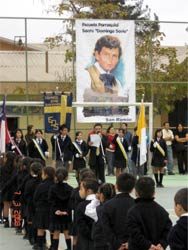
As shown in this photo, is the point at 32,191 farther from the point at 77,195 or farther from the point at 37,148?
the point at 37,148

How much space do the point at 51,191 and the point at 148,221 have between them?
314cm

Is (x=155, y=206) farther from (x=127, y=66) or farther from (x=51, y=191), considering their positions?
(x=127, y=66)

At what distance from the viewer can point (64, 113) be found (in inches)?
687

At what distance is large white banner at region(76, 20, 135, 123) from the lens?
22.5 meters

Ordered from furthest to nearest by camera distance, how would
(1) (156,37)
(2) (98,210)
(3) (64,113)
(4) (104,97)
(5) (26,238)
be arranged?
(1) (156,37) → (4) (104,97) → (3) (64,113) → (5) (26,238) → (2) (98,210)

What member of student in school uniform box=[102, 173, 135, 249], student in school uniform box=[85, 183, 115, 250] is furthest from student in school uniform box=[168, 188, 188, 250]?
student in school uniform box=[85, 183, 115, 250]

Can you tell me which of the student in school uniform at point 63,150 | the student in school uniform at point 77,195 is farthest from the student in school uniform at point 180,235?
the student in school uniform at point 63,150

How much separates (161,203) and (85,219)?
8.19 m

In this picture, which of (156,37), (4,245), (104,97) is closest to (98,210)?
(4,245)

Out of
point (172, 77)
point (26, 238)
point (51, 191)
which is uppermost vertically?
point (172, 77)

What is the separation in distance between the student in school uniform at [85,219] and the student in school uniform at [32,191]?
2.76 metres

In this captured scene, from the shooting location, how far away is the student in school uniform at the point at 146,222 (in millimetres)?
5801

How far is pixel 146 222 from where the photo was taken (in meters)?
5.88

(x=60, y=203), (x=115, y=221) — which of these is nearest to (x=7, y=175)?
(x=60, y=203)
